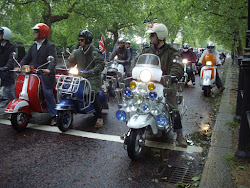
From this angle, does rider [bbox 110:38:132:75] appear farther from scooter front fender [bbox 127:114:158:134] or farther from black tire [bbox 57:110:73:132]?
scooter front fender [bbox 127:114:158:134]

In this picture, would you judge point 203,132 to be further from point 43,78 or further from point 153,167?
point 43,78

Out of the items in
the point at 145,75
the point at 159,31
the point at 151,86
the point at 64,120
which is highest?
the point at 159,31

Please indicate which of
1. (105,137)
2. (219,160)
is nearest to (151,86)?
(219,160)

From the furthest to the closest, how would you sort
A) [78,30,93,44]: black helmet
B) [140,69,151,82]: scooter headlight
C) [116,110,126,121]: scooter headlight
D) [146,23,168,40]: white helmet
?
[78,30,93,44]: black helmet → [146,23,168,40]: white helmet → [116,110,126,121]: scooter headlight → [140,69,151,82]: scooter headlight

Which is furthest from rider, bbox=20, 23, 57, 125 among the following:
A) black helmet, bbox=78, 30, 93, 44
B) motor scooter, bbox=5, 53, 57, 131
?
black helmet, bbox=78, 30, 93, 44

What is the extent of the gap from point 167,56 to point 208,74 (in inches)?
224

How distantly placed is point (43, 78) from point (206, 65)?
660 cm

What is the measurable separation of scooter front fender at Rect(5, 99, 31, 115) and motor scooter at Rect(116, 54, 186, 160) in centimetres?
213

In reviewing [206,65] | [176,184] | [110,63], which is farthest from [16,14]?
[176,184]

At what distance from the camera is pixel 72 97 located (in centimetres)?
584

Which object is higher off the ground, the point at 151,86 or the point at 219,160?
the point at 151,86

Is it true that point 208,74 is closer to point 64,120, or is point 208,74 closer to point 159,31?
point 159,31

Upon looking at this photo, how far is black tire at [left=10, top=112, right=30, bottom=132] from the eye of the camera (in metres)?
5.51

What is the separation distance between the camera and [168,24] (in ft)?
96.9
